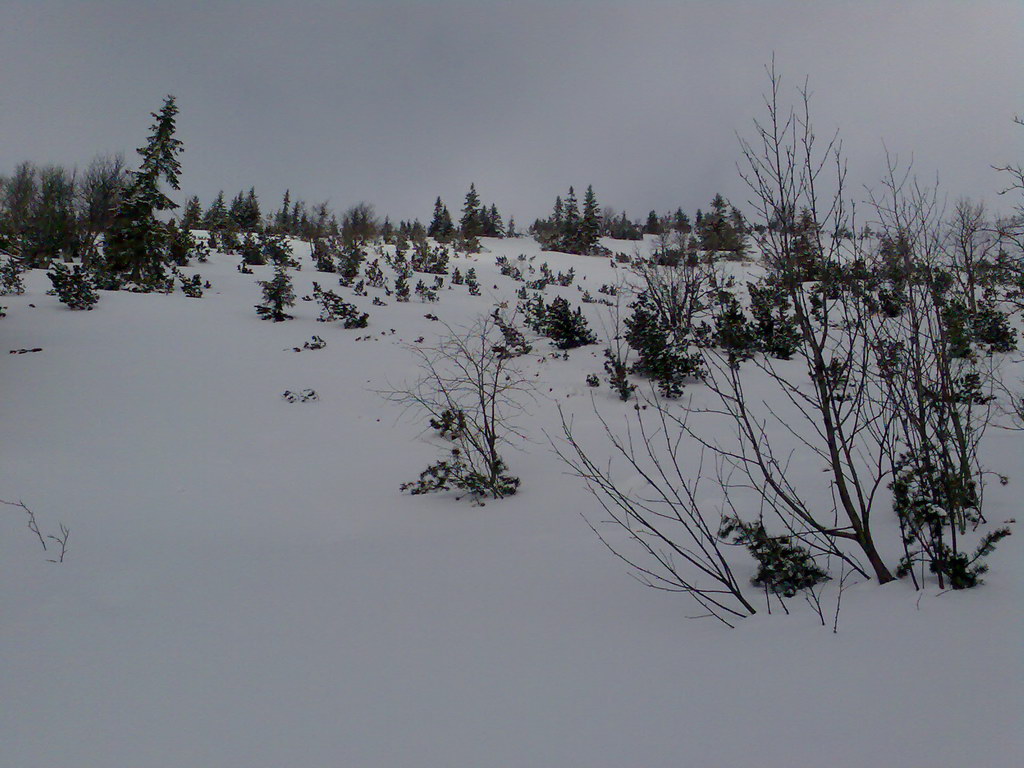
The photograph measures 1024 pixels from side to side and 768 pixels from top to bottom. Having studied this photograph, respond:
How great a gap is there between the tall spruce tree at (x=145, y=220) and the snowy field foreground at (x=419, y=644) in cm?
1223

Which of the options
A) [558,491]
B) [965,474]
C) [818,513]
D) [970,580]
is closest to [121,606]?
Result: [558,491]

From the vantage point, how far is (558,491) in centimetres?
607

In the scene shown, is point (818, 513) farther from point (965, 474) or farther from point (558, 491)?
point (558, 491)

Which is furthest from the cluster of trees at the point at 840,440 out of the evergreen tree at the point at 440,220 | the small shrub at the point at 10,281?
the evergreen tree at the point at 440,220

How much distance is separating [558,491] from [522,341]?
762 cm

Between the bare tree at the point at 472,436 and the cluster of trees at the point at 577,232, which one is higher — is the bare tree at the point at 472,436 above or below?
below

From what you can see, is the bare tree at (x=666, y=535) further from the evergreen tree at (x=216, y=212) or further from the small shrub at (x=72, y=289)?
the evergreen tree at (x=216, y=212)

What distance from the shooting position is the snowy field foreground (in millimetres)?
1548

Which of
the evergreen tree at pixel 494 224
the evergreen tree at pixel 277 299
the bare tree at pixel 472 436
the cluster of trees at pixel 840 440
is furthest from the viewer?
the evergreen tree at pixel 494 224

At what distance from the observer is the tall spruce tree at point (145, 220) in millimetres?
15867

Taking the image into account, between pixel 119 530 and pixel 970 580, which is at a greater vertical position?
pixel 970 580

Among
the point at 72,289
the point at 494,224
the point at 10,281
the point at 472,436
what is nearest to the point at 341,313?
the point at 72,289

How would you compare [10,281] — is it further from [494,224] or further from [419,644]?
[494,224]

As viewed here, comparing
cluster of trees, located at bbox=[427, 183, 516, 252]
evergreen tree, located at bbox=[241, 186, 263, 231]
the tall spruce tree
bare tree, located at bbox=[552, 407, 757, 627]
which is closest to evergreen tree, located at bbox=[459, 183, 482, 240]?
cluster of trees, located at bbox=[427, 183, 516, 252]
